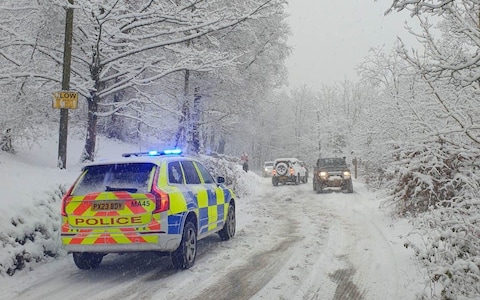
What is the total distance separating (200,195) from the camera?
7809 millimetres

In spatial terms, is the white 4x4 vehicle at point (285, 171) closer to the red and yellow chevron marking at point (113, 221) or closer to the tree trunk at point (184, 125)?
the tree trunk at point (184, 125)

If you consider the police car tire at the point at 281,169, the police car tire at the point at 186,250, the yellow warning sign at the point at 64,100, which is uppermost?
the yellow warning sign at the point at 64,100

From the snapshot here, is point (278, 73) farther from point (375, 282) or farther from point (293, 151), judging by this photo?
point (293, 151)

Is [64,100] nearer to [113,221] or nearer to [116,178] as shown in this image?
[116,178]

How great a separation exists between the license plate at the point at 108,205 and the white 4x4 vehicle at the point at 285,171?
21.9m

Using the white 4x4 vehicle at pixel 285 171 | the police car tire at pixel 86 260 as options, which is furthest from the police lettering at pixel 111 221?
the white 4x4 vehicle at pixel 285 171

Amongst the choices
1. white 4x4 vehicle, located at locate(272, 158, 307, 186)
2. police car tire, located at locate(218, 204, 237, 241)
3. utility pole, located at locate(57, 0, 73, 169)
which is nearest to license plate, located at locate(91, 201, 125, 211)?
police car tire, located at locate(218, 204, 237, 241)

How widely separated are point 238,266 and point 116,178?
93.9 inches

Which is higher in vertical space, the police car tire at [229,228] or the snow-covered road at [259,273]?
the police car tire at [229,228]

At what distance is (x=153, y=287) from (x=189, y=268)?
A: 1.04 m

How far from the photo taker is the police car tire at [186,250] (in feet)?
22.0

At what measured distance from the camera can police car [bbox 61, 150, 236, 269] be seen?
627cm

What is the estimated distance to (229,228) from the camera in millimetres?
9523

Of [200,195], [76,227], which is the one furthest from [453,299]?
Result: [76,227]
